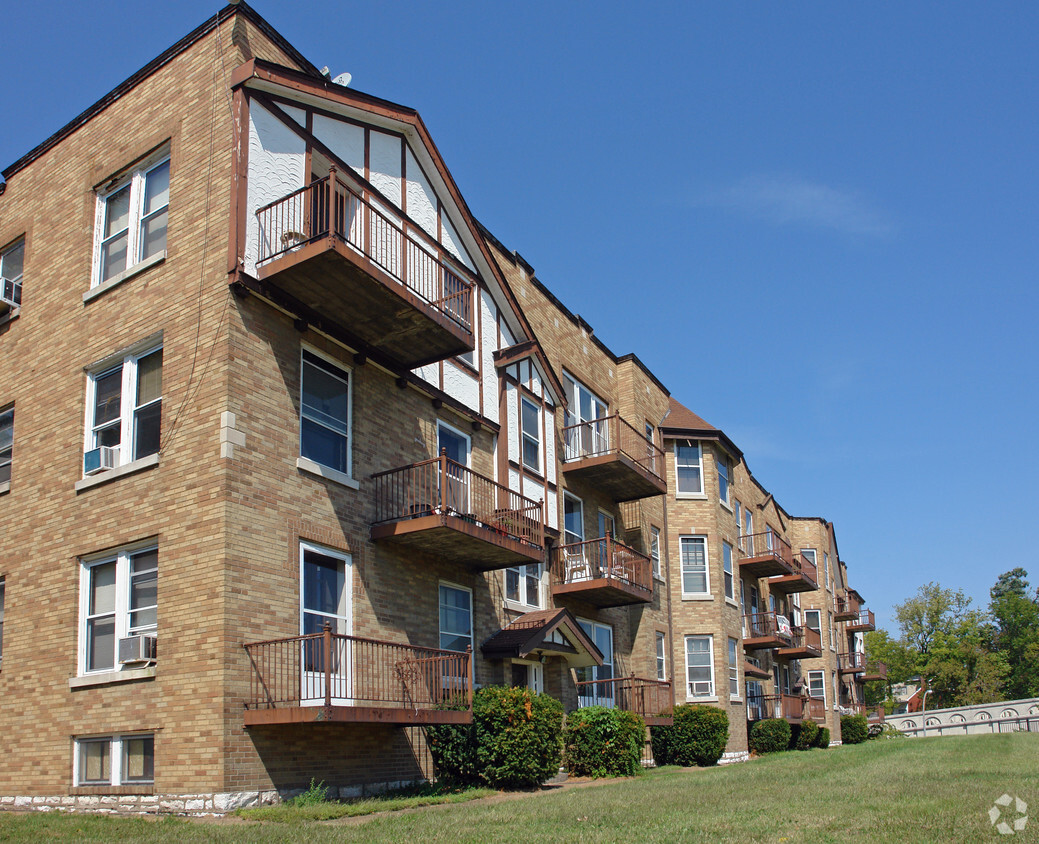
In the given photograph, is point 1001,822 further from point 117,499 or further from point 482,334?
point 482,334

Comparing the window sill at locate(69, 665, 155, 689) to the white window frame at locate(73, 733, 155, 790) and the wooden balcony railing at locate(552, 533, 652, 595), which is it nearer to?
the white window frame at locate(73, 733, 155, 790)

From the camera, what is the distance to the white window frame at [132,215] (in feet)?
53.0

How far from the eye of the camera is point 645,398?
31797 millimetres

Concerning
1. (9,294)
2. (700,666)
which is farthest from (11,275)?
(700,666)

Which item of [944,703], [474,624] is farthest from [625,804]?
[944,703]

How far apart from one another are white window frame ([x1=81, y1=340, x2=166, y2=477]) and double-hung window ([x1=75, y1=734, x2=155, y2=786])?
13.3 feet

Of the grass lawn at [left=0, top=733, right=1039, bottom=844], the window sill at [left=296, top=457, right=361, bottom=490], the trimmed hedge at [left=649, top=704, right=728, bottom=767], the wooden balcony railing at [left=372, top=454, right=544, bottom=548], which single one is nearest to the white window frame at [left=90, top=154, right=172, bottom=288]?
the window sill at [left=296, top=457, right=361, bottom=490]

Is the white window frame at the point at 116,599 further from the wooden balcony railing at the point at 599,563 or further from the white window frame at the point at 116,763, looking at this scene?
the wooden balcony railing at the point at 599,563

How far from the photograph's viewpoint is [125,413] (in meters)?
15.3

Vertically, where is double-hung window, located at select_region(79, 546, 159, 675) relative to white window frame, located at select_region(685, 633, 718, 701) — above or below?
above

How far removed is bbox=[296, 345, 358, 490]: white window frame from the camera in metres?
15.3

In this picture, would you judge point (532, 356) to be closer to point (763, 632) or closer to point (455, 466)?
point (455, 466)

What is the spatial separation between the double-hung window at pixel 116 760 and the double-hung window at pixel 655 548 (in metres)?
18.4

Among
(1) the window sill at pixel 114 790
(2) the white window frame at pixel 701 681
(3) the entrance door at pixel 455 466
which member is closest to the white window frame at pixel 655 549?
(2) the white window frame at pixel 701 681
